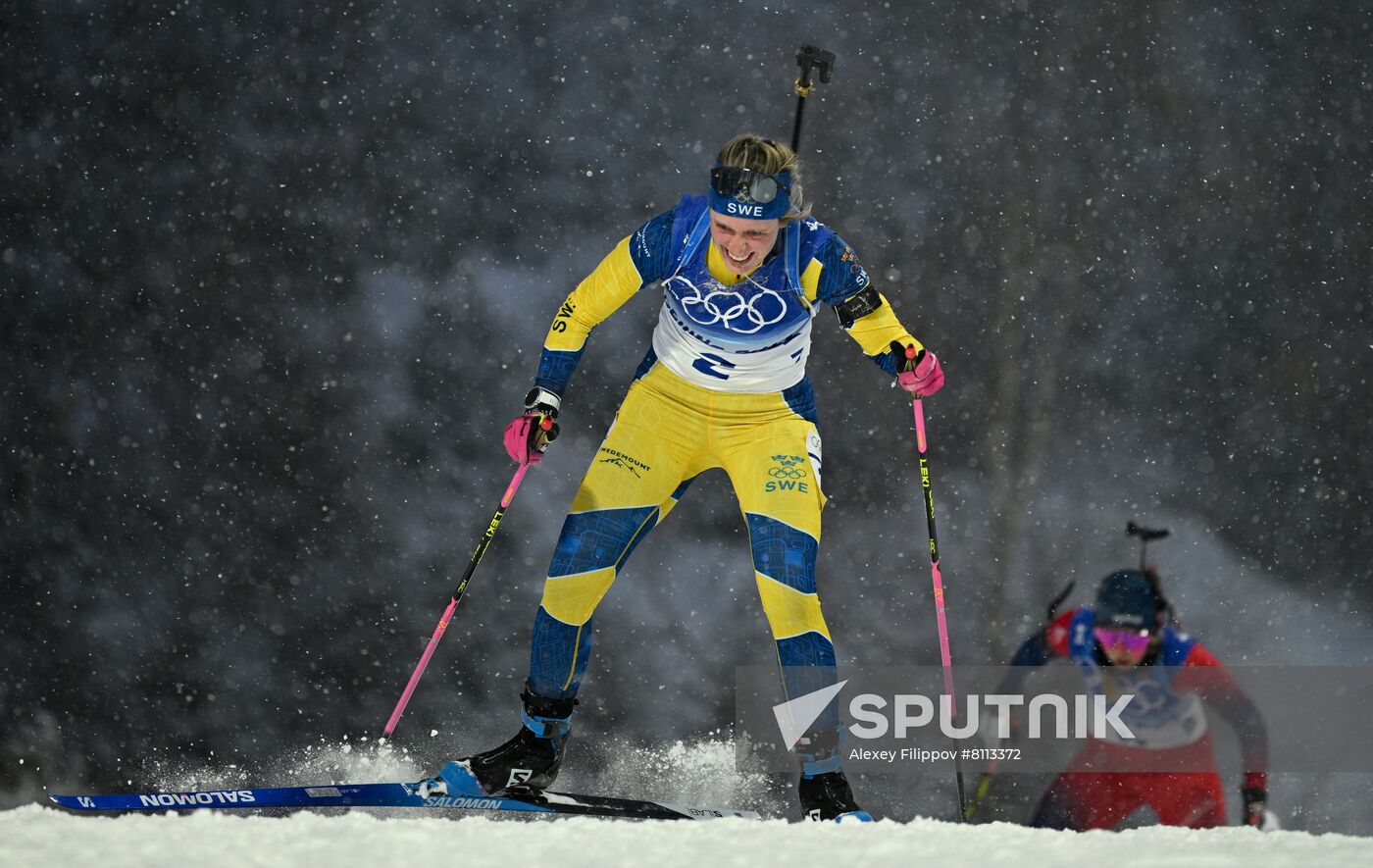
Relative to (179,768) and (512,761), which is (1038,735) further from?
(179,768)

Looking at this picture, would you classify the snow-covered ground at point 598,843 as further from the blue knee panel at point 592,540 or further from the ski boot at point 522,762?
the blue knee panel at point 592,540

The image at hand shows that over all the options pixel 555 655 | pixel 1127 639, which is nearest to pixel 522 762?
pixel 555 655

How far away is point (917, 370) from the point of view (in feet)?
18.0

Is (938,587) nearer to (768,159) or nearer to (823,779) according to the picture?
(823,779)

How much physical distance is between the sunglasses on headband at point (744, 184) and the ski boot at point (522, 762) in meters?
2.51

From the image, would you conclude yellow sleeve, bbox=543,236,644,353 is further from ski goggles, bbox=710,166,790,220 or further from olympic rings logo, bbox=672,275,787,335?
ski goggles, bbox=710,166,790,220

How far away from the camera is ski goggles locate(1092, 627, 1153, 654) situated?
7.90 m

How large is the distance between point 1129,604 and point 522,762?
4591mm

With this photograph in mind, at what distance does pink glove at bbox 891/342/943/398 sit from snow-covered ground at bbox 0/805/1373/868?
2071 millimetres

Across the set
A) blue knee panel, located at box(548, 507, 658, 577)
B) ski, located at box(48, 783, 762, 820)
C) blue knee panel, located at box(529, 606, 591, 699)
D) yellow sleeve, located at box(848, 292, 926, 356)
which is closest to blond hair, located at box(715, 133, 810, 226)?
yellow sleeve, located at box(848, 292, 926, 356)

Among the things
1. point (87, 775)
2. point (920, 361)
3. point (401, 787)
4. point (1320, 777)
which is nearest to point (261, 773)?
point (87, 775)

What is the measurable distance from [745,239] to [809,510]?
1253 mm

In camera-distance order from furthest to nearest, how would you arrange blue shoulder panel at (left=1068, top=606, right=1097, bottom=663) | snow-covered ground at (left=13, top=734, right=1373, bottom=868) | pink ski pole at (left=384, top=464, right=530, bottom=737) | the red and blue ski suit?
blue shoulder panel at (left=1068, top=606, right=1097, bottom=663)
the red and blue ski suit
pink ski pole at (left=384, top=464, right=530, bottom=737)
snow-covered ground at (left=13, top=734, right=1373, bottom=868)

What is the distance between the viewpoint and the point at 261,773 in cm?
1351
